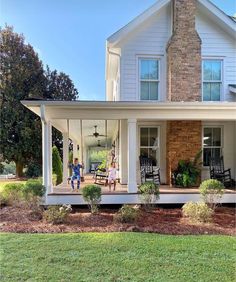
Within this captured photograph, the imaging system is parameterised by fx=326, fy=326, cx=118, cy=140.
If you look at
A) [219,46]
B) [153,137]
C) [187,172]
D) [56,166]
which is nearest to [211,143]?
[187,172]

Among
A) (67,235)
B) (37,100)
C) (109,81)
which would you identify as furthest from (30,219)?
(109,81)

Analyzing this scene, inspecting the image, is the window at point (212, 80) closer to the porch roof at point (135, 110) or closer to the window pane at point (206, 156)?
the window pane at point (206, 156)

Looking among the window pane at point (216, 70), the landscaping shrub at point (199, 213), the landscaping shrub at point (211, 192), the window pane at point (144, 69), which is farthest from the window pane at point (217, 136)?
the landscaping shrub at point (199, 213)

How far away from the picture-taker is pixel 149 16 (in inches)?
475

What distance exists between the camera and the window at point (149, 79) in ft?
40.7

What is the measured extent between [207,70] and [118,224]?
766 centimetres

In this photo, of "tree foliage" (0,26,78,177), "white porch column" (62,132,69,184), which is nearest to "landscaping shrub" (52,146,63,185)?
"white porch column" (62,132,69,184)

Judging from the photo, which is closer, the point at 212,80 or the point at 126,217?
the point at 126,217

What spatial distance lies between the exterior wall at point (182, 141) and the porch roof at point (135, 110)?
191cm

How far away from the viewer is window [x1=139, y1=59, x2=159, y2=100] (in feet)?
40.7

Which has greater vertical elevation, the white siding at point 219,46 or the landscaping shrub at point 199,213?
the white siding at point 219,46

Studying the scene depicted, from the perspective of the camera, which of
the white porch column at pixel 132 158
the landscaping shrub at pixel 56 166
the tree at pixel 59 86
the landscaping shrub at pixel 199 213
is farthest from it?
the tree at pixel 59 86

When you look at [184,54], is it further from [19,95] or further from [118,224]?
[19,95]

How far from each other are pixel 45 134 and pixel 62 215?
2.87m
